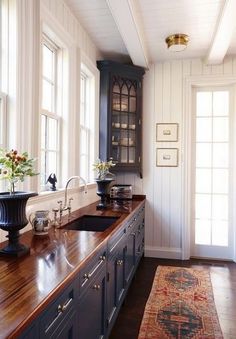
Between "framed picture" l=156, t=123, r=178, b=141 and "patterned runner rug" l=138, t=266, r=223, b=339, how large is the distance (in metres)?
1.82

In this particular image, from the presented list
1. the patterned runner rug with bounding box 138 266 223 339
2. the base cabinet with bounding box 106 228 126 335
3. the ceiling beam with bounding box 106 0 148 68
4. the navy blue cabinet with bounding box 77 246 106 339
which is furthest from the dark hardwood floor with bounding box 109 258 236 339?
the ceiling beam with bounding box 106 0 148 68

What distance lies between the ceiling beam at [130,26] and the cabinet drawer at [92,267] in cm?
198

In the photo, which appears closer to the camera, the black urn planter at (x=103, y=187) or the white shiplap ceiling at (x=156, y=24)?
the white shiplap ceiling at (x=156, y=24)

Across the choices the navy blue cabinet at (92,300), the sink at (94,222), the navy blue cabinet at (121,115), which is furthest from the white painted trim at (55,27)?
the navy blue cabinet at (92,300)

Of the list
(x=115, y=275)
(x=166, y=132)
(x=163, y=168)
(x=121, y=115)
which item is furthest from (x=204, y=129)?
(x=115, y=275)

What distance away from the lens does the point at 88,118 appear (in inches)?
149

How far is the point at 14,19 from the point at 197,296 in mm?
2938

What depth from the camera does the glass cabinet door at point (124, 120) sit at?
4047 mm

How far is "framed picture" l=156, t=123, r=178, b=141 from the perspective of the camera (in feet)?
13.7

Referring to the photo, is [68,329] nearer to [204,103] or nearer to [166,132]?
[166,132]

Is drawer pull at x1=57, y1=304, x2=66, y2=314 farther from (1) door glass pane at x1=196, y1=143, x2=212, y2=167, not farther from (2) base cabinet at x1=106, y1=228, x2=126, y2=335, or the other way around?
(1) door glass pane at x1=196, y1=143, x2=212, y2=167

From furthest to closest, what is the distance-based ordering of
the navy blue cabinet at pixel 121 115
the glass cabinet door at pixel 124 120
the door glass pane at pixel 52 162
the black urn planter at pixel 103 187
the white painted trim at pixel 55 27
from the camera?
the glass cabinet door at pixel 124 120 < the navy blue cabinet at pixel 121 115 < the black urn planter at pixel 103 187 < the door glass pane at pixel 52 162 < the white painted trim at pixel 55 27

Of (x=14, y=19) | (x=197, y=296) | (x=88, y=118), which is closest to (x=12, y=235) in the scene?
(x=14, y=19)

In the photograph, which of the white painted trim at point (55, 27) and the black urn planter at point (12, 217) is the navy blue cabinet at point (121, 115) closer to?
the white painted trim at point (55, 27)
